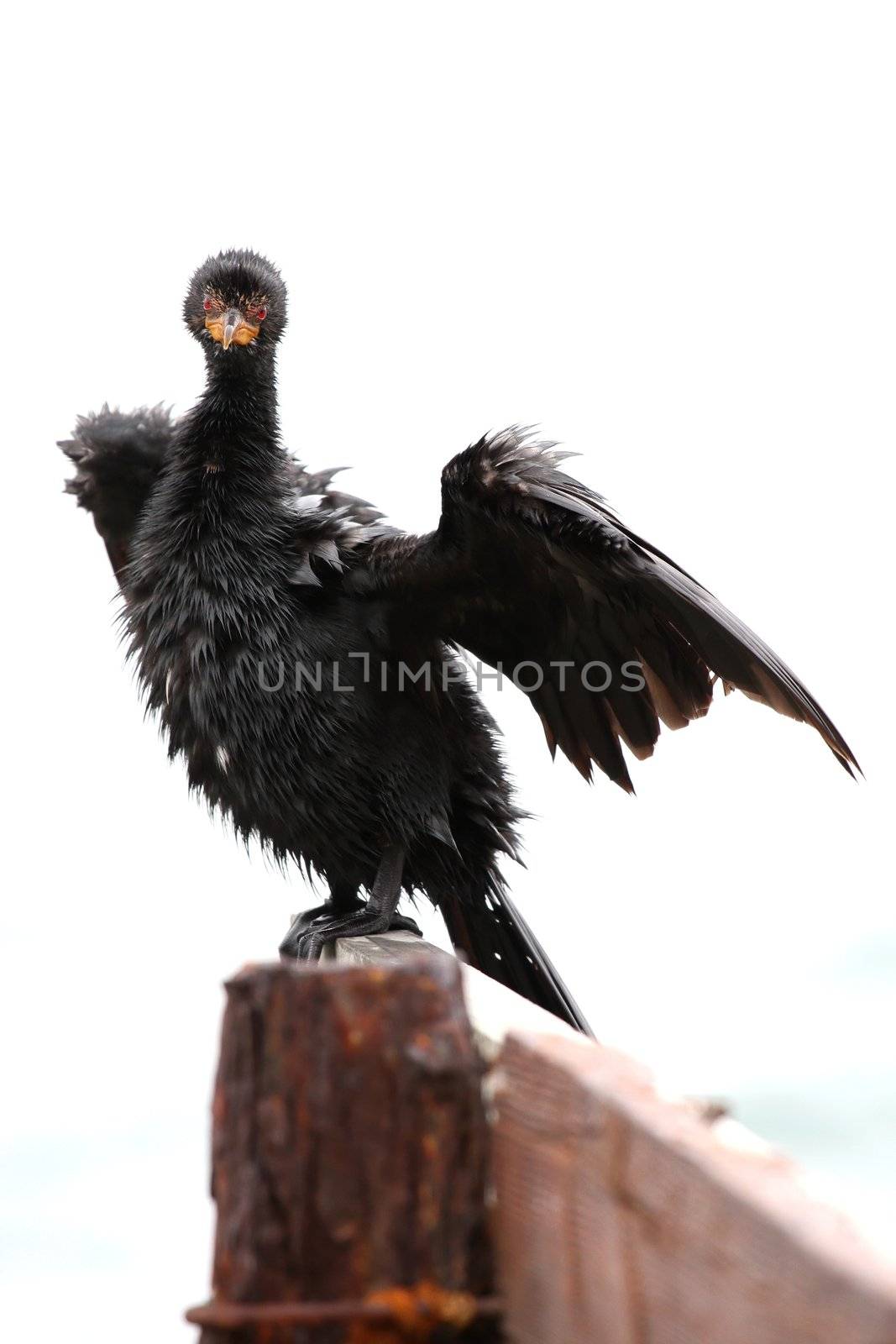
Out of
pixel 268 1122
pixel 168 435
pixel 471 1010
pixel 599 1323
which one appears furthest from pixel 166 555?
pixel 599 1323

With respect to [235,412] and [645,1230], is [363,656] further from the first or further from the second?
[645,1230]

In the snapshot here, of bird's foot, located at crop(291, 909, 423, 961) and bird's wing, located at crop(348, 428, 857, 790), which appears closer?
bird's wing, located at crop(348, 428, 857, 790)

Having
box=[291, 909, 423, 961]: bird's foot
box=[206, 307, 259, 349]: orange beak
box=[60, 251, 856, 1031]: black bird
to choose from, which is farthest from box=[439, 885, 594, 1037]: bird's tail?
box=[206, 307, 259, 349]: orange beak

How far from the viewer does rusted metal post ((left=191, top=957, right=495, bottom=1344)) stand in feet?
4.46

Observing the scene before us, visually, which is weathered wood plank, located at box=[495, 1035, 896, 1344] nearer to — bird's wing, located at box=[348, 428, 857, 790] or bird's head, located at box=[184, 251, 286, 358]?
bird's wing, located at box=[348, 428, 857, 790]

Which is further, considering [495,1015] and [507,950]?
[507,950]

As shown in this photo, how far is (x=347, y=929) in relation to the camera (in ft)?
10.7

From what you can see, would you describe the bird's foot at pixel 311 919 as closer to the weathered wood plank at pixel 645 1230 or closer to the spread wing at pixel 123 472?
the spread wing at pixel 123 472

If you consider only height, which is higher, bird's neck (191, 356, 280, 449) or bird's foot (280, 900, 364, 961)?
bird's neck (191, 356, 280, 449)

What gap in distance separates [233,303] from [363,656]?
0.92 meters

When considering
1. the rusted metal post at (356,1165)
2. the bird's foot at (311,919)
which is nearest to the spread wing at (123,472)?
the bird's foot at (311,919)

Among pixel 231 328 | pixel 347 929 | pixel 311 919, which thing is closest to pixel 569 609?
pixel 347 929

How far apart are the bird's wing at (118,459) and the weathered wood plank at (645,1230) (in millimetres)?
2598

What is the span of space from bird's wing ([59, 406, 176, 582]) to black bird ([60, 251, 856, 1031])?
0.16m
